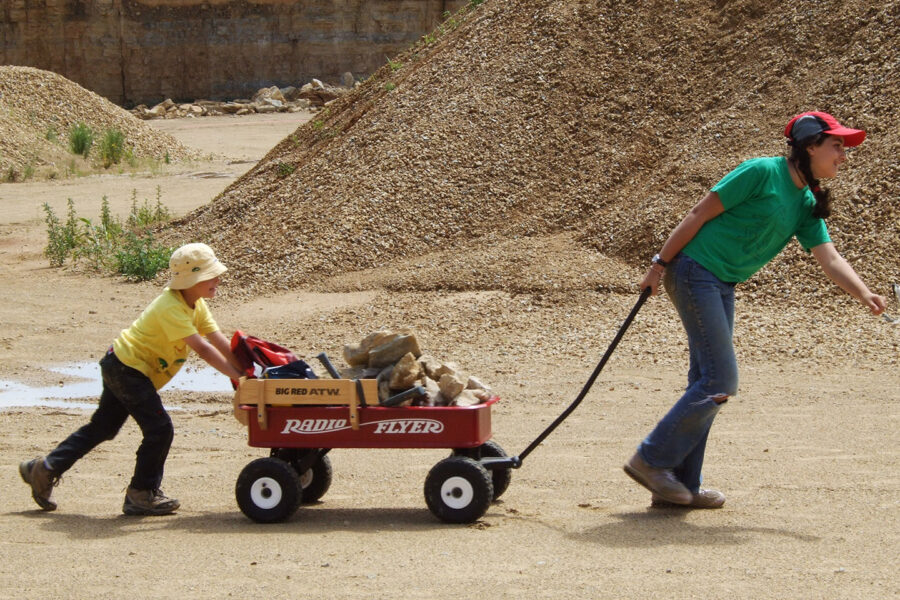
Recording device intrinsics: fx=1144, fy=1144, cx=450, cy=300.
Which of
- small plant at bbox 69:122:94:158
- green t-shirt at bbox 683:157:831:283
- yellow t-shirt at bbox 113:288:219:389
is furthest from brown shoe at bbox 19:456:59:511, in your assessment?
small plant at bbox 69:122:94:158

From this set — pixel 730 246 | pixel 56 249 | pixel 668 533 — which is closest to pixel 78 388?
pixel 668 533

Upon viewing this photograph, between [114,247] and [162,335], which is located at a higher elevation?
[162,335]

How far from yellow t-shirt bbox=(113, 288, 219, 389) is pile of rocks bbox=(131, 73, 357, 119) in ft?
118

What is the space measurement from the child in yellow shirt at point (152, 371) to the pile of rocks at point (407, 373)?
62 centimetres

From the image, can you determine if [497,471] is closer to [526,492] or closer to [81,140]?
[526,492]

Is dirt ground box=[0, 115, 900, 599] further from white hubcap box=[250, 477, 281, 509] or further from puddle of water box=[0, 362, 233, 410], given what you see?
puddle of water box=[0, 362, 233, 410]

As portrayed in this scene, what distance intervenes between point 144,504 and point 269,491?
2.28ft

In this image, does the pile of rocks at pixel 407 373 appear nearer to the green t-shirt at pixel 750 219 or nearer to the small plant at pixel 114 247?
the green t-shirt at pixel 750 219

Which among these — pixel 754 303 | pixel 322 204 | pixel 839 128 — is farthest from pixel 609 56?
pixel 839 128

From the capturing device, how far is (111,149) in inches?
1001

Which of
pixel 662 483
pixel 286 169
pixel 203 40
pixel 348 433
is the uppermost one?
pixel 203 40

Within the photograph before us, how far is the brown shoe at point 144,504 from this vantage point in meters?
5.58

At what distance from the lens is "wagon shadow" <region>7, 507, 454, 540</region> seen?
208 inches

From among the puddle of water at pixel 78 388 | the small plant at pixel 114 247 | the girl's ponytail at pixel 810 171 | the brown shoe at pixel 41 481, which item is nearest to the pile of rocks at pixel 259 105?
the small plant at pixel 114 247
